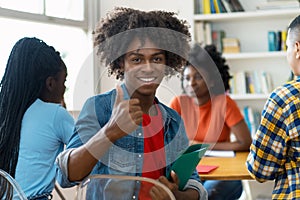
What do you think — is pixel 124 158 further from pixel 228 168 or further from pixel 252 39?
pixel 252 39

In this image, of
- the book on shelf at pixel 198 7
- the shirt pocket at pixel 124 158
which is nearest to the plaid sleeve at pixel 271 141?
the shirt pocket at pixel 124 158

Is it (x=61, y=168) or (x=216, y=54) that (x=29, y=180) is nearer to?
(x=61, y=168)

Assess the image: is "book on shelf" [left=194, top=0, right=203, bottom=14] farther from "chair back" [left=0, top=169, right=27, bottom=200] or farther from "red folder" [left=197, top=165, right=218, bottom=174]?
"chair back" [left=0, top=169, right=27, bottom=200]

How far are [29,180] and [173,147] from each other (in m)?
0.57

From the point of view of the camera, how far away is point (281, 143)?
5.46 ft

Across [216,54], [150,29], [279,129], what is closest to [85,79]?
[150,29]

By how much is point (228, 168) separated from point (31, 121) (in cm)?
95

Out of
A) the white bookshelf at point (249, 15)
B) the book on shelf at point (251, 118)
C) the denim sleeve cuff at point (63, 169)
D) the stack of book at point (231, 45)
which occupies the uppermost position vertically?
the white bookshelf at point (249, 15)

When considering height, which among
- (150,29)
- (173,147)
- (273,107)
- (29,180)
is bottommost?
(29,180)

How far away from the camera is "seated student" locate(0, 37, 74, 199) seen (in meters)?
1.74

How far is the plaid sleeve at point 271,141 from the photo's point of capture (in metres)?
1.65

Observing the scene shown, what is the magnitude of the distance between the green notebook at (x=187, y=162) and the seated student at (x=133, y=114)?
23 millimetres

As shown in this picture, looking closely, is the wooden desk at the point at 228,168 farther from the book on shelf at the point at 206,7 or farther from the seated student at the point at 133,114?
the book on shelf at the point at 206,7

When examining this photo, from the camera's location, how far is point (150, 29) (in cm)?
136
